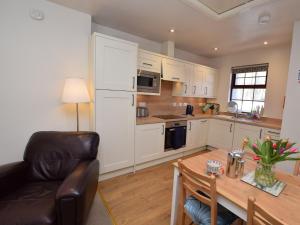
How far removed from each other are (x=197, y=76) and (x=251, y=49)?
1.29 metres

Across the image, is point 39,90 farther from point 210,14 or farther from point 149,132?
point 210,14

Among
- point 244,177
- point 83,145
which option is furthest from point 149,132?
point 244,177

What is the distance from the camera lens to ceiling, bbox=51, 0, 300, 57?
1.93m

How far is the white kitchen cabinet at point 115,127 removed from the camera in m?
2.23

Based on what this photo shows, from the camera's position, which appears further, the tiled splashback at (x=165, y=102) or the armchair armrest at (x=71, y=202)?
the tiled splashback at (x=165, y=102)

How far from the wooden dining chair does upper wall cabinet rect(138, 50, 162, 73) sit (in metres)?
1.97

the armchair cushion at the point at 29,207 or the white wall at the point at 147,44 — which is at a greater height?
the white wall at the point at 147,44

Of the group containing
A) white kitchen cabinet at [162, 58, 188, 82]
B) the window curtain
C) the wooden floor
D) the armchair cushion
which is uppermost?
the window curtain

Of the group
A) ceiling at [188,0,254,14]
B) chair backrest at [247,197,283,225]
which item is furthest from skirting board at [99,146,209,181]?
ceiling at [188,0,254,14]

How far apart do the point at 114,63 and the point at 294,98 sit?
2.61 m

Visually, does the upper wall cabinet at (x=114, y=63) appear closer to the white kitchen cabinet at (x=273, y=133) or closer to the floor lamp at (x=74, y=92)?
the floor lamp at (x=74, y=92)

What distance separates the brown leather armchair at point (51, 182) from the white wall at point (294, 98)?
269 centimetres

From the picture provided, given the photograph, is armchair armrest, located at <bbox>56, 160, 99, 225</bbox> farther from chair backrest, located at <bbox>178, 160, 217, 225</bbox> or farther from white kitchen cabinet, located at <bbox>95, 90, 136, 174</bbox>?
white kitchen cabinet, located at <bbox>95, 90, 136, 174</bbox>

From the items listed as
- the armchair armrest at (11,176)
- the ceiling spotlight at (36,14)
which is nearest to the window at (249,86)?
the ceiling spotlight at (36,14)
